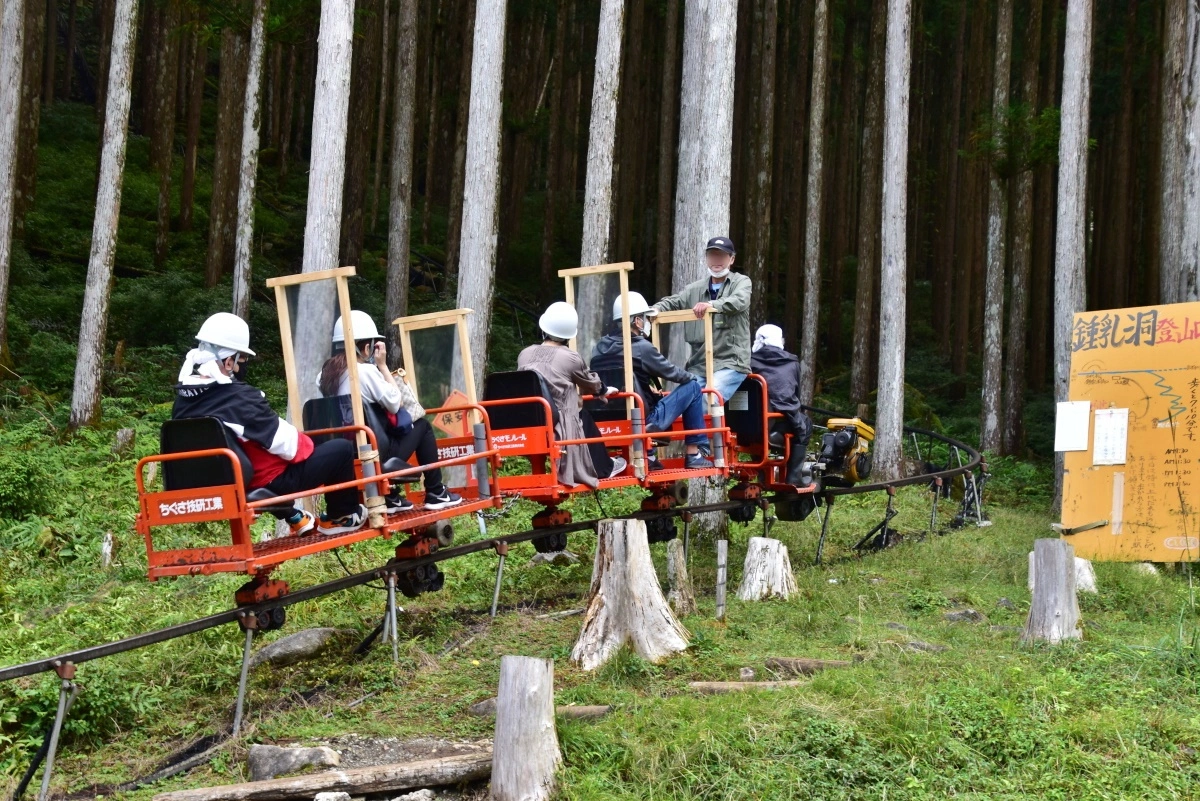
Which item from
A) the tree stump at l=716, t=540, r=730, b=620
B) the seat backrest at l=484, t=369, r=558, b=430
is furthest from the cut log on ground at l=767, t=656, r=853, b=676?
the seat backrest at l=484, t=369, r=558, b=430

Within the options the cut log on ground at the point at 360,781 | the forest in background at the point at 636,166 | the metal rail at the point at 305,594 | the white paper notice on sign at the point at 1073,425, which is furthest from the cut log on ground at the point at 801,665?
the forest in background at the point at 636,166

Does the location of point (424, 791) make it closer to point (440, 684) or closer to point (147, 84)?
point (440, 684)

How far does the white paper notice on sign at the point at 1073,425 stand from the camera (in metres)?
10.7

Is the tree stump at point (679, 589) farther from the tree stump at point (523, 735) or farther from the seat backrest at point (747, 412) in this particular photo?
the tree stump at point (523, 735)

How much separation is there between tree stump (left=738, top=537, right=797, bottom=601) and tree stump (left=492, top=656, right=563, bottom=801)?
3.87 meters

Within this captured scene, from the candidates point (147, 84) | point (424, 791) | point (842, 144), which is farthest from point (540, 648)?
point (147, 84)

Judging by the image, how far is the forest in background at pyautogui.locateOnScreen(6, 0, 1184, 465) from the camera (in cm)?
2002

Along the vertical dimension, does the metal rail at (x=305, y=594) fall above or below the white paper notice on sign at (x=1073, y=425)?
below

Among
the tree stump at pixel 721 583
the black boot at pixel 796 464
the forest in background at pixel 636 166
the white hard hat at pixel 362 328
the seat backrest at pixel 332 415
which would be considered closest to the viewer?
the seat backrest at pixel 332 415

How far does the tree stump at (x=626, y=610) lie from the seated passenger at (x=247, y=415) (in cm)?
160

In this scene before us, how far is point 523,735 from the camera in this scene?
5062 mm

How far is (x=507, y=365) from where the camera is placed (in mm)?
20828

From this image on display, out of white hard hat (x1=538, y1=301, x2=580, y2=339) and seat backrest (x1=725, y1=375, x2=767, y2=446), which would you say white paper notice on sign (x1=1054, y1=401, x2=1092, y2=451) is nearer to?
seat backrest (x1=725, y1=375, x2=767, y2=446)

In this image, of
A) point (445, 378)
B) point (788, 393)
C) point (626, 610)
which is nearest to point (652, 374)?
point (788, 393)
